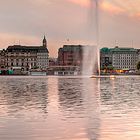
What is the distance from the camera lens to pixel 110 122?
19.3 m

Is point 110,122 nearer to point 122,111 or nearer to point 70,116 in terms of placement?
point 70,116

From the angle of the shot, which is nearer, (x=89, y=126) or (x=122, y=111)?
(x=89, y=126)

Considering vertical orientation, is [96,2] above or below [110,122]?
above

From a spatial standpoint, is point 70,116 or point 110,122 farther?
point 70,116

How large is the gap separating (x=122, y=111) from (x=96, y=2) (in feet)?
226

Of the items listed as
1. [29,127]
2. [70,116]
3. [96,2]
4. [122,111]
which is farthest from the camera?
[96,2]

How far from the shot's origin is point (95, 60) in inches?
5153

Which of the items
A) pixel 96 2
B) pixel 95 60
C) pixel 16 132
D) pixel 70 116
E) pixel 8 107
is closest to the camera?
pixel 16 132

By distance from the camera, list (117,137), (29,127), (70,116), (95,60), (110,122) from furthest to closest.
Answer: (95,60)
(70,116)
(110,122)
(29,127)
(117,137)

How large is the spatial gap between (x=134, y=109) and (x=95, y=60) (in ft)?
348

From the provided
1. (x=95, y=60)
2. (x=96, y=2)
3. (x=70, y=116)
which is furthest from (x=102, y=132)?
(x=95, y=60)

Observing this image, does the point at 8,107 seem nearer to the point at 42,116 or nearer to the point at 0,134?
the point at 42,116

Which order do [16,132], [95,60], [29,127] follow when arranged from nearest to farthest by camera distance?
[16,132] < [29,127] < [95,60]

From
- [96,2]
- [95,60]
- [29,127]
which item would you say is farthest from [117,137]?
[95,60]
